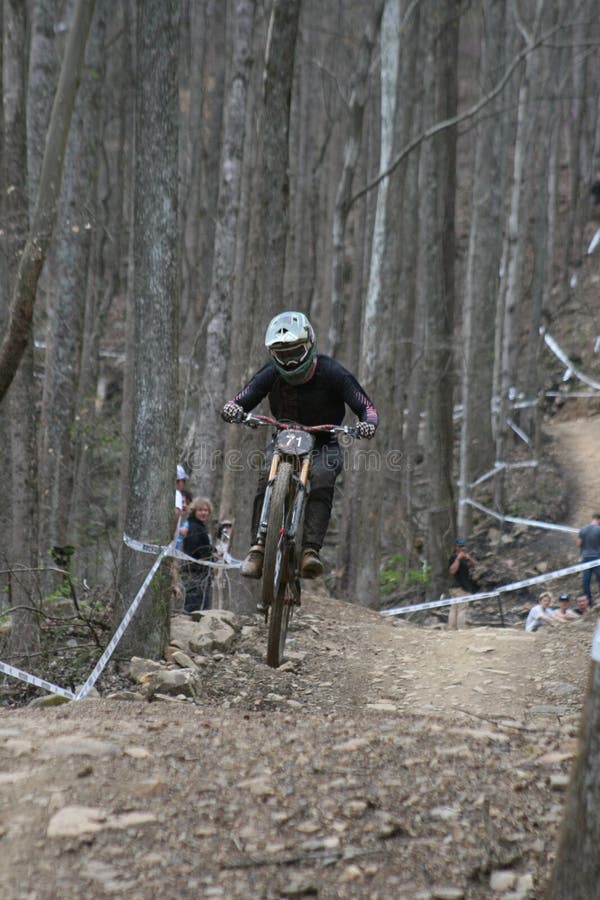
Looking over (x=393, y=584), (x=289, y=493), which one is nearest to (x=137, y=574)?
(x=289, y=493)

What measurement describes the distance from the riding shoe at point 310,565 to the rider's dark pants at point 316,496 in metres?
0.10

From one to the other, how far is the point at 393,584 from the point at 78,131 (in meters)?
9.79

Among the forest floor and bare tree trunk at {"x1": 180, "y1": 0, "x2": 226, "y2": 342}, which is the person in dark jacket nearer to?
the forest floor

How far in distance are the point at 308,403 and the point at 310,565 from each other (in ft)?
4.29

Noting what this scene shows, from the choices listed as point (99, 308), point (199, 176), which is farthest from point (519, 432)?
point (199, 176)

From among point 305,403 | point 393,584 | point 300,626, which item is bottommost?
point 393,584

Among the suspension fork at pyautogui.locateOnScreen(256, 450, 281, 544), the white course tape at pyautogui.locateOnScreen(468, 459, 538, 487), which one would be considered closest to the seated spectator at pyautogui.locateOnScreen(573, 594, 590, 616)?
the white course tape at pyautogui.locateOnScreen(468, 459, 538, 487)

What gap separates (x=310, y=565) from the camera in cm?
729

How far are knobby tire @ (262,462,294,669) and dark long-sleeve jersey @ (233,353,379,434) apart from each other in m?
0.72

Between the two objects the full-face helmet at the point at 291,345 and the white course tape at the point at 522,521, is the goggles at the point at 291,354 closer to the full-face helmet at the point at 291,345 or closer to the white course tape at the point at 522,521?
the full-face helmet at the point at 291,345

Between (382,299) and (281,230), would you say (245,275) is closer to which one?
(382,299)

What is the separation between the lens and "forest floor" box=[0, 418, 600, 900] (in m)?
3.54

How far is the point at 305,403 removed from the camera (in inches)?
311

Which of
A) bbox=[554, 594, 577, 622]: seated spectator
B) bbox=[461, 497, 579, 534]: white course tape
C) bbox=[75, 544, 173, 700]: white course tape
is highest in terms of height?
bbox=[75, 544, 173, 700]: white course tape
